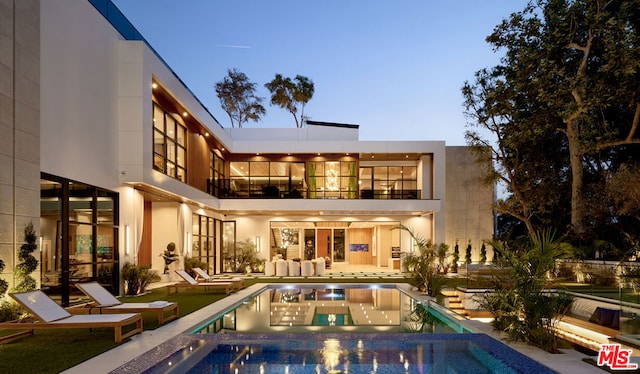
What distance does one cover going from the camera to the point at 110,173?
11.5m

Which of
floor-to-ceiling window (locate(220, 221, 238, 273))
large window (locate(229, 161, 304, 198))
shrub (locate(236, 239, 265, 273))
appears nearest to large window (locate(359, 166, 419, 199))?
large window (locate(229, 161, 304, 198))

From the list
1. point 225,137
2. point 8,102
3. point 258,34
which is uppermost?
point 258,34

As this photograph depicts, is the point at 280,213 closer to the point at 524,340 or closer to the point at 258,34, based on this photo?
the point at 524,340

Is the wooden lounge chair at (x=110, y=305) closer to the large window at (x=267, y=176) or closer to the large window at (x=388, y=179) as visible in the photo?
the large window at (x=267, y=176)

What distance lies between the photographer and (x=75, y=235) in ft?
34.3

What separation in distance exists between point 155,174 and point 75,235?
9.03 feet

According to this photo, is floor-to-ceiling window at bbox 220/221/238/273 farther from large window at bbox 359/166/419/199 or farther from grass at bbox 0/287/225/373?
grass at bbox 0/287/225/373

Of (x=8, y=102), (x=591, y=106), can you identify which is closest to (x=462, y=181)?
(x=591, y=106)

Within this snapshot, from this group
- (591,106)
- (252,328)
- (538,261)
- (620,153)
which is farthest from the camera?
(620,153)

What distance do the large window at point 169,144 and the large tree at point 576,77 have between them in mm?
12637

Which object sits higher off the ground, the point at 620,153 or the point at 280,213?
the point at 620,153

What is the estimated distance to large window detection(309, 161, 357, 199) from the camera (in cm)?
2305

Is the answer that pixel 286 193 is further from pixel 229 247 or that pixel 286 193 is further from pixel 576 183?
pixel 576 183

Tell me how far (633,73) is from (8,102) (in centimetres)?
1692
